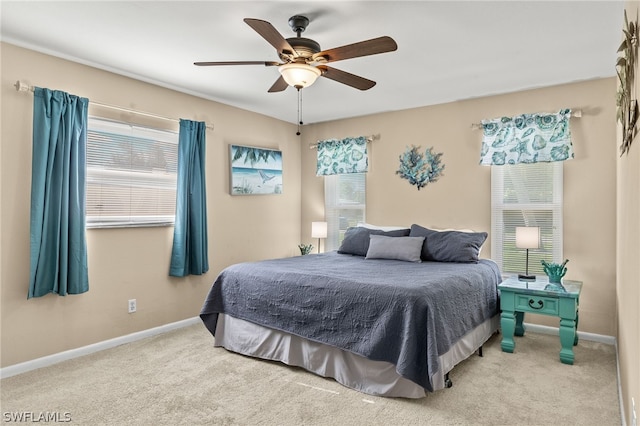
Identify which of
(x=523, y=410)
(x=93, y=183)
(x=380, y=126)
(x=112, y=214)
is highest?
(x=380, y=126)

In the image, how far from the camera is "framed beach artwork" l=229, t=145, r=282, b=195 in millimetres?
4695

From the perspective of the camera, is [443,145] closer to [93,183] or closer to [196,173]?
[196,173]

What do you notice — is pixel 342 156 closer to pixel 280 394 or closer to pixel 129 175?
pixel 129 175

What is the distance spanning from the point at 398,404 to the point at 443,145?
297 centimetres

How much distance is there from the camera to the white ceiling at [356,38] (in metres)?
2.46

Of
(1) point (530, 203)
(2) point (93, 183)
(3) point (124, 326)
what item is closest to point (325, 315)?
(3) point (124, 326)

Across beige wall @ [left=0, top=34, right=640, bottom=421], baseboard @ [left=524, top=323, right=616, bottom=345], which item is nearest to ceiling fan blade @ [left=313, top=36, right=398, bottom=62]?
beige wall @ [left=0, top=34, right=640, bottom=421]

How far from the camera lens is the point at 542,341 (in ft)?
11.9

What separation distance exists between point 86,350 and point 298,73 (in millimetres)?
2857

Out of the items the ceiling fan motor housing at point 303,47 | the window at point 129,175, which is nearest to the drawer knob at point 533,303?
the ceiling fan motor housing at point 303,47

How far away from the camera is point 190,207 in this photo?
410 centimetres

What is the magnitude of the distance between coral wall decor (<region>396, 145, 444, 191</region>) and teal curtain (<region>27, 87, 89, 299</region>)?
3.33 m

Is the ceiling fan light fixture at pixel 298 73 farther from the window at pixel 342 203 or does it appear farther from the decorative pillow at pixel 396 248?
the window at pixel 342 203

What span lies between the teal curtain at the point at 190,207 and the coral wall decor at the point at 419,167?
2322mm
